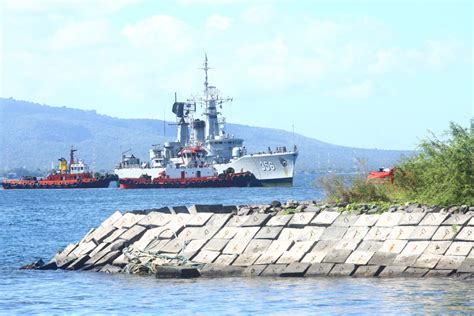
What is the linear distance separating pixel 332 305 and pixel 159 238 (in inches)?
369

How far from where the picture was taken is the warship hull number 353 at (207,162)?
407 feet

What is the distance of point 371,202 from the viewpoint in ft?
103

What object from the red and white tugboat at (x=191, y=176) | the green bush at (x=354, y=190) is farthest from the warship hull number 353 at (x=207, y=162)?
the green bush at (x=354, y=190)

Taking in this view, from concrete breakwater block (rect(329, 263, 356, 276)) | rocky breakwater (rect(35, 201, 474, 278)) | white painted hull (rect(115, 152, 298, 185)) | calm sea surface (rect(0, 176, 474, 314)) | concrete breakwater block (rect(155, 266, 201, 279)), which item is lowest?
calm sea surface (rect(0, 176, 474, 314))

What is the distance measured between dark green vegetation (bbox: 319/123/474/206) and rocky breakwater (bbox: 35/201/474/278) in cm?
92

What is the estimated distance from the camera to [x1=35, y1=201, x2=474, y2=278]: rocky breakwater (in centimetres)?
2516

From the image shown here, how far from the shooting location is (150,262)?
28.2 meters

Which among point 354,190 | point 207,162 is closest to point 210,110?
point 207,162

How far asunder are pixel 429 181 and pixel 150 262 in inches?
277

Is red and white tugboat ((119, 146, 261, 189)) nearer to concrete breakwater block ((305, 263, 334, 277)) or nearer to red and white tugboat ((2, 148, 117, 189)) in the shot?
red and white tugboat ((2, 148, 117, 189))

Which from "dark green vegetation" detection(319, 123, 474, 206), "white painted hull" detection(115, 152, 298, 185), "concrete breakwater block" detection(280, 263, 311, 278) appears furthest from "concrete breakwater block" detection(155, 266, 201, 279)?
"white painted hull" detection(115, 152, 298, 185)

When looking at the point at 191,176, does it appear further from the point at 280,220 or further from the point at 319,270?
the point at 319,270

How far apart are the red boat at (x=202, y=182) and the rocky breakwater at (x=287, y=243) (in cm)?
8800

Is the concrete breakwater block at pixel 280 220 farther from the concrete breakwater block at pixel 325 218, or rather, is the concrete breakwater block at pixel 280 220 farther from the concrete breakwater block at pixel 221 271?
the concrete breakwater block at pixel 221 271
